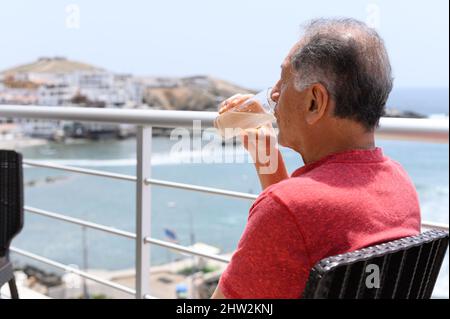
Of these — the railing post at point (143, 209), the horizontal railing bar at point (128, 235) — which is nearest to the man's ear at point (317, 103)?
the horizontal railing bar at point (128, 235)

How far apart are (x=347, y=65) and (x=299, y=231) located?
0.27 meters

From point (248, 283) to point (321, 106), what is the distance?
301mm

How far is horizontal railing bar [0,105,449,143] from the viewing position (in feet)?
4.85

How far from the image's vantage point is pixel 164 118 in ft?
6.28

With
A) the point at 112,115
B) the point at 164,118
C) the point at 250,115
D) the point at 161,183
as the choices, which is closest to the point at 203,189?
the point at 161,183

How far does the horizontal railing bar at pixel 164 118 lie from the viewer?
1479mm

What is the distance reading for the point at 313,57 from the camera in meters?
0.86

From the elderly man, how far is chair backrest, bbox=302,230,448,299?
0.04 metres

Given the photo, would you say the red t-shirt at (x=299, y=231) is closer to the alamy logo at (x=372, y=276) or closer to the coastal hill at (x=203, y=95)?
the alamy logo at (x=372, y=276)

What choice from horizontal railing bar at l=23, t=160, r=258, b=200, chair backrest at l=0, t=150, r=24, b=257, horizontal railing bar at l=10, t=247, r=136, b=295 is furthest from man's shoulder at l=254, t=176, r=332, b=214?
horizontal railing bar at l=10, t=247, r=136, b=295

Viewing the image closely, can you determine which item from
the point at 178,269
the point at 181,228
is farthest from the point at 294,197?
the point at 181,228

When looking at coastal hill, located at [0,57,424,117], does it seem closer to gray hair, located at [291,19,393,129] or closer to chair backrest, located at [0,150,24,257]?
gray hair, located at [291,19,393,129]

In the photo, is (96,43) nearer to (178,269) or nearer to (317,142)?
(178,269)

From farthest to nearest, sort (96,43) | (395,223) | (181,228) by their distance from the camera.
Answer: (181,228) < (96,43) < (395,223)
